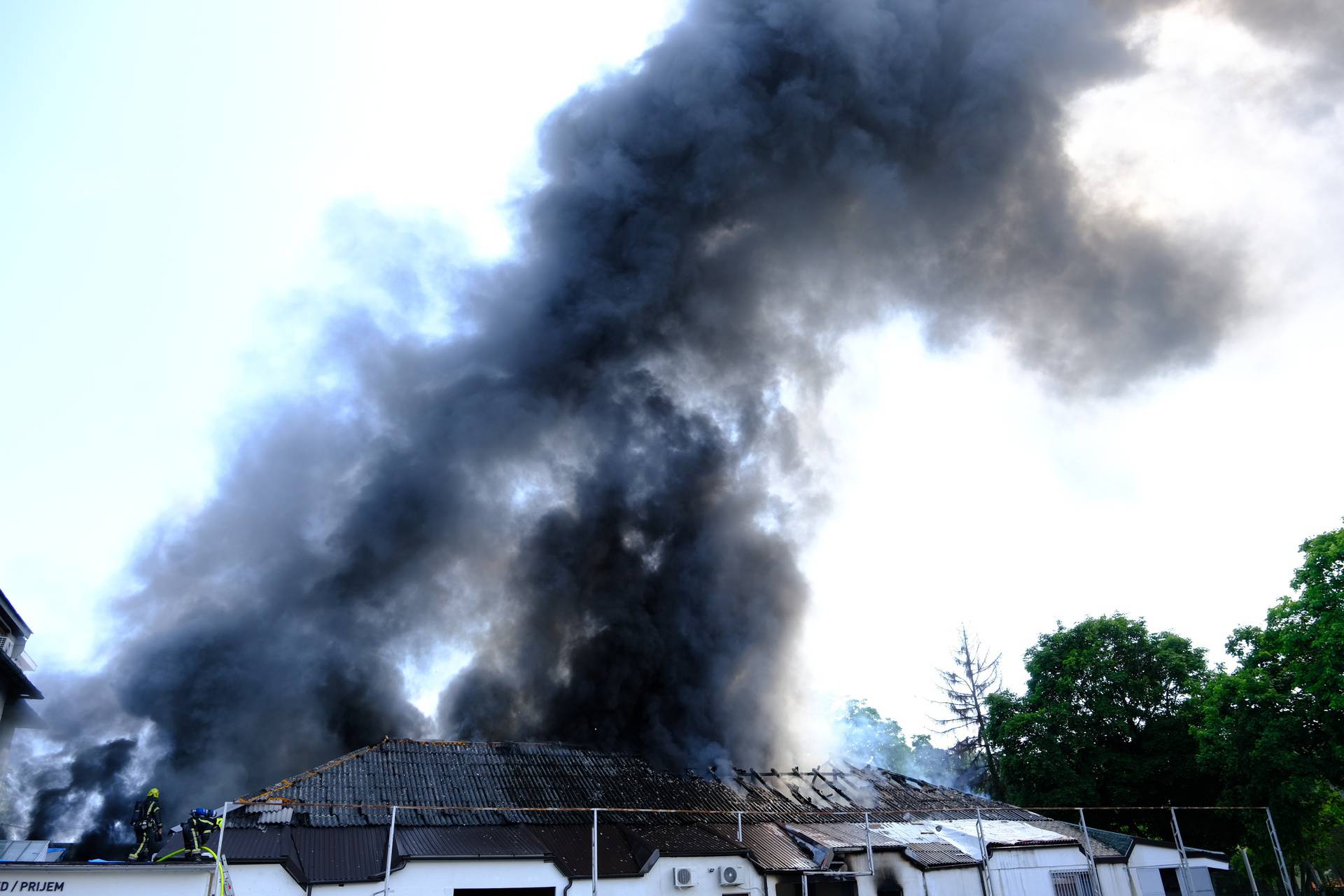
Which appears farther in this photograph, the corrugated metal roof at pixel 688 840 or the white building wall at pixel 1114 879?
the white building wall at pixel 1114 879

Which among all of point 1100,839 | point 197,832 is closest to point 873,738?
point 1100,839

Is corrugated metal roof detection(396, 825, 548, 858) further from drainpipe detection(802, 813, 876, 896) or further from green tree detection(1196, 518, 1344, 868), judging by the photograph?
green tree detection(1196, 518, 1344, 868)

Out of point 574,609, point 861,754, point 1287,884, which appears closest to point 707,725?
point 574,609

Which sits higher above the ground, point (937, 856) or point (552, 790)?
point (552, 790)

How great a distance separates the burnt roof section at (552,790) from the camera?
58.1 ft

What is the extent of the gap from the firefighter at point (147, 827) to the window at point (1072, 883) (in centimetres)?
2169

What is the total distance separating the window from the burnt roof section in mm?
3233


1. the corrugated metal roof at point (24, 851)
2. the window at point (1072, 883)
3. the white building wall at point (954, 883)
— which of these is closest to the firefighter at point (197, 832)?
the corrugated metal roof at point (24, 851)

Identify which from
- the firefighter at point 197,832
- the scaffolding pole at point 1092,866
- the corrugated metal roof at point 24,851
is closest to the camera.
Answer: the corrugated metal roof at point 24,851

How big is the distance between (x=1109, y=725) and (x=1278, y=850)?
7.88m

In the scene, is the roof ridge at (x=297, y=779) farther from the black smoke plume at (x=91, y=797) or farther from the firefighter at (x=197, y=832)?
the black smoke plume at (x=91, y=797)

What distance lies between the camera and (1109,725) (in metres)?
31.7

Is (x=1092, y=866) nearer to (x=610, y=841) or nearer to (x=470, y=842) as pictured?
(x=610, y=841)

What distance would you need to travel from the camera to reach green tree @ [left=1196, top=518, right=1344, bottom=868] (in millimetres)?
23047
